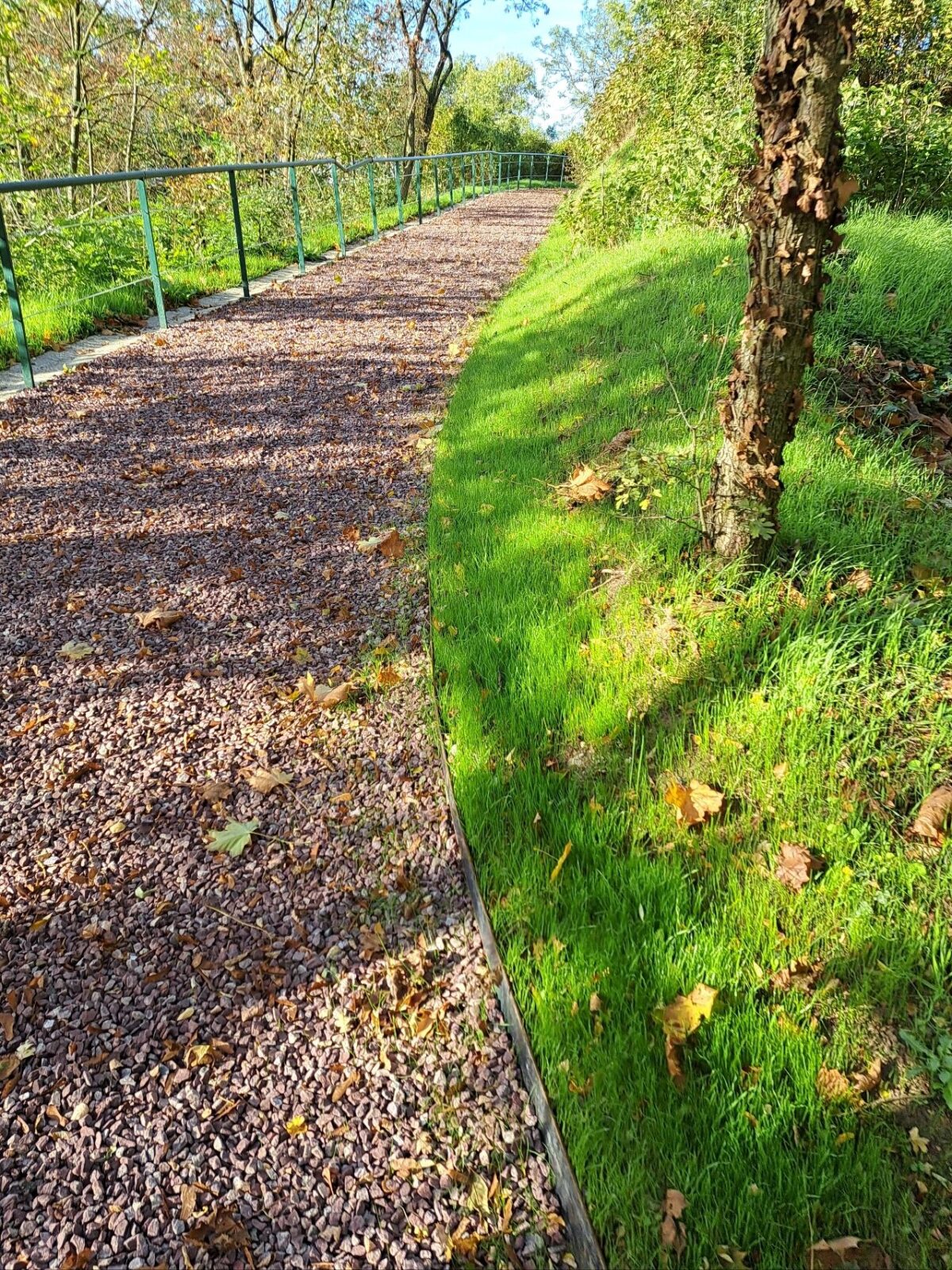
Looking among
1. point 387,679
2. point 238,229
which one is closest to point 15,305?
point 238,229

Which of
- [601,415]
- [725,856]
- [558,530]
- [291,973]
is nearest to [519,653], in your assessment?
[558,530]

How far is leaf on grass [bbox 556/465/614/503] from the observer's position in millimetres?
3811

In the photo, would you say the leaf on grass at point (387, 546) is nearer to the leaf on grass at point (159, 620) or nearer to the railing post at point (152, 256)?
the leaf on grass at point (159, 620)

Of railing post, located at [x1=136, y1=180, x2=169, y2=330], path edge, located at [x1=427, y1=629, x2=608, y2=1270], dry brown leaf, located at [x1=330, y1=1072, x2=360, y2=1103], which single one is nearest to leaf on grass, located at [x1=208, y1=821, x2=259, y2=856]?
path edge, located at [x1=427, y1=629, x2=608, y2=1270]

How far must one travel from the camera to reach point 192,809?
2564 mm

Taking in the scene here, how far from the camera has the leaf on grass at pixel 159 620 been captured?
139 inches

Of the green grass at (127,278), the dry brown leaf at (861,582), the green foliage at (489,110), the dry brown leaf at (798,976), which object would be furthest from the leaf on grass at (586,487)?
the green foliage at (489,110)

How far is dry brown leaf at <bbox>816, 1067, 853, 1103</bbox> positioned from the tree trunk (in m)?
1.56

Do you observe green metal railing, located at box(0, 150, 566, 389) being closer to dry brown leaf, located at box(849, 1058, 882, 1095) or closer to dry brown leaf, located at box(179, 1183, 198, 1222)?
dry brown leaf, located at box(179, 1183, 198, 1222)

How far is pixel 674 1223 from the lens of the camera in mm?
1459

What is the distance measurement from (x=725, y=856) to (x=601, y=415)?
314cm

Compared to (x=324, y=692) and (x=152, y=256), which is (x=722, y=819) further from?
(x=152, y=256)

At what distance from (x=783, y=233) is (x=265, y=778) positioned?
86.6 inches

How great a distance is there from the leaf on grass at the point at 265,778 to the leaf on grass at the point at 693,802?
121cm
